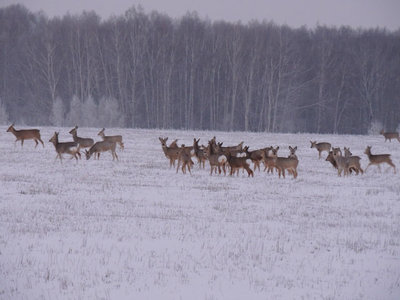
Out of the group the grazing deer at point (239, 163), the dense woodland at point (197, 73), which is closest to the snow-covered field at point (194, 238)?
the grazing deer at point (239, 163)

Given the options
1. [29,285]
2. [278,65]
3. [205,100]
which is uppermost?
[278,65]

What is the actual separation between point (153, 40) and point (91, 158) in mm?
35297

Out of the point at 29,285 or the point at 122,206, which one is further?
the point at 122,206

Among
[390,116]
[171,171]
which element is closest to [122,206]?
[171,171]

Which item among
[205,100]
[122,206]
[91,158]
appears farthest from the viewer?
[205,100]

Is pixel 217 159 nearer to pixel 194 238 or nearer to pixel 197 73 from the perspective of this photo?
pixel 194 238

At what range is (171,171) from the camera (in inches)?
699

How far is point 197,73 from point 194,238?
49.5m

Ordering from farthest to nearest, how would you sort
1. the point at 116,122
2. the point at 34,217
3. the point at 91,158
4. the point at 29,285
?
the point at 116,122 → the point at 91,158 → the point at 34,217 → the point at 29,285

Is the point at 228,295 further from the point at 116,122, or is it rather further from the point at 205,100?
the point at 205,100

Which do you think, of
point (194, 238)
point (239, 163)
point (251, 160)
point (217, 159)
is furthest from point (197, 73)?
point (194, 238)

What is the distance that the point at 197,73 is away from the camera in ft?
185

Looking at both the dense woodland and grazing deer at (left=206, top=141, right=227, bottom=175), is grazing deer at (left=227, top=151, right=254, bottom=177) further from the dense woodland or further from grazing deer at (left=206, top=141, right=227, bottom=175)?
the dense woodland

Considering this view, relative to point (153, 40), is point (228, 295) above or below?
below
